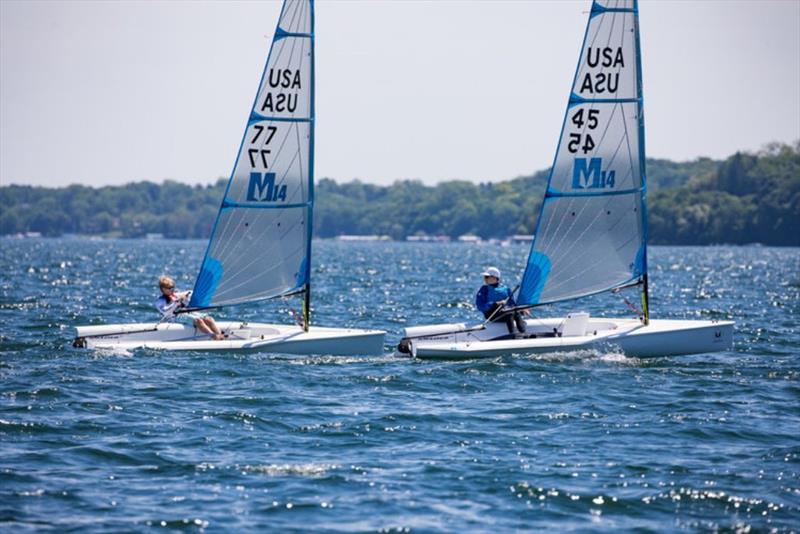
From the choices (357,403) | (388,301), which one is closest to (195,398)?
(357,403)

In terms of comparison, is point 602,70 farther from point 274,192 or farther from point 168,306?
point 168,306

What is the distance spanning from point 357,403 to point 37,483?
17.5 ft

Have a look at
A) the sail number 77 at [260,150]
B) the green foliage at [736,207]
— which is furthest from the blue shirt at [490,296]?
the green foliage at [736,207]

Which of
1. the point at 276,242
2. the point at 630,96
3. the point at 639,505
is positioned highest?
the point at 630,96

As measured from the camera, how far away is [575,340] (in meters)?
20.7

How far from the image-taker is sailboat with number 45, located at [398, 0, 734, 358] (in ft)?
69.0

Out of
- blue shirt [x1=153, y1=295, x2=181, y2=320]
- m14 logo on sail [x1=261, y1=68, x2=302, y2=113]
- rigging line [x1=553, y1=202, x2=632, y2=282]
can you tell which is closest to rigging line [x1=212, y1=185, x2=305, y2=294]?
blue shirt [x1=153, y1=295, x2=181, y2=320]

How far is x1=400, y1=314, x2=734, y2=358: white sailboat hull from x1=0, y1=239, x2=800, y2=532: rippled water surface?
243 millimetres

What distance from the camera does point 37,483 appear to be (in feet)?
40.2

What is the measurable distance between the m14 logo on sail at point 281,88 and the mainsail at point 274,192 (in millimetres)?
17

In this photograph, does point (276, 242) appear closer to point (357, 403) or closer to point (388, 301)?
point (357, 403)

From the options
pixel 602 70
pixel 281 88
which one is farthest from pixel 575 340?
pixel 281 88

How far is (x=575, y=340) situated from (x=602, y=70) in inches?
186

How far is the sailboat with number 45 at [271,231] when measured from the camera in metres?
21.2
